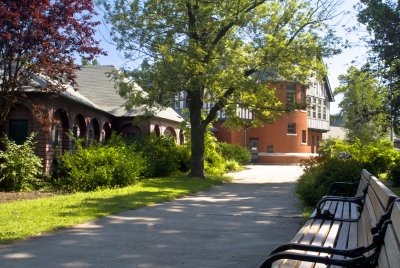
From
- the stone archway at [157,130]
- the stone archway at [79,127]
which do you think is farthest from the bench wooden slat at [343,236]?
the stone archway at [157,130]

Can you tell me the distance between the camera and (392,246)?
2.98 m

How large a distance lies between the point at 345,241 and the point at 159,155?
62.5 ft

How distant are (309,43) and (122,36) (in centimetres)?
798

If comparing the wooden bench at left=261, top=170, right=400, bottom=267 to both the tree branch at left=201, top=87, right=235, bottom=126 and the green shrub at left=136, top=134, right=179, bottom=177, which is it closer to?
the tree branch at left=201, top=87, right=235, bottom=126

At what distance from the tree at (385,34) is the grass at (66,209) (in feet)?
27.8

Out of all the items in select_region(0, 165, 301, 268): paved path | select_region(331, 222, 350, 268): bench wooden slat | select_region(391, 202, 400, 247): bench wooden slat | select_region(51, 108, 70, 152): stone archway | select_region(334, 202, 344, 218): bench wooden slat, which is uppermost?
select_region(51, 108, 70, 152): stone archway

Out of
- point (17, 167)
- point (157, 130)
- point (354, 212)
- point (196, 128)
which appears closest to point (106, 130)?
point (157, 130)

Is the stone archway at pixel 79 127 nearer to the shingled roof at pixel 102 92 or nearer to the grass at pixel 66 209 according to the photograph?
the shingled roof at pixel 102 92

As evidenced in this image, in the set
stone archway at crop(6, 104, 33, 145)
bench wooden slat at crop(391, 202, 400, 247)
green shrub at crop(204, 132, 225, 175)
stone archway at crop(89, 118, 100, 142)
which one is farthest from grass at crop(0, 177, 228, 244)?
green shrub at crop(204, 132, 225, 175)

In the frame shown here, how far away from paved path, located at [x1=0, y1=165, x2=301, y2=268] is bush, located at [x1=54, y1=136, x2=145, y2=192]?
16.4ft

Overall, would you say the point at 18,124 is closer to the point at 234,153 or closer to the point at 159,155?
the point at 159,155

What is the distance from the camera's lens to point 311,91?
53.1m

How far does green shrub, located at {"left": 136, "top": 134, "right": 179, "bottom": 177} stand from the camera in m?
22.5

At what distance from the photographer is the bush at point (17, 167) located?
16359mm
